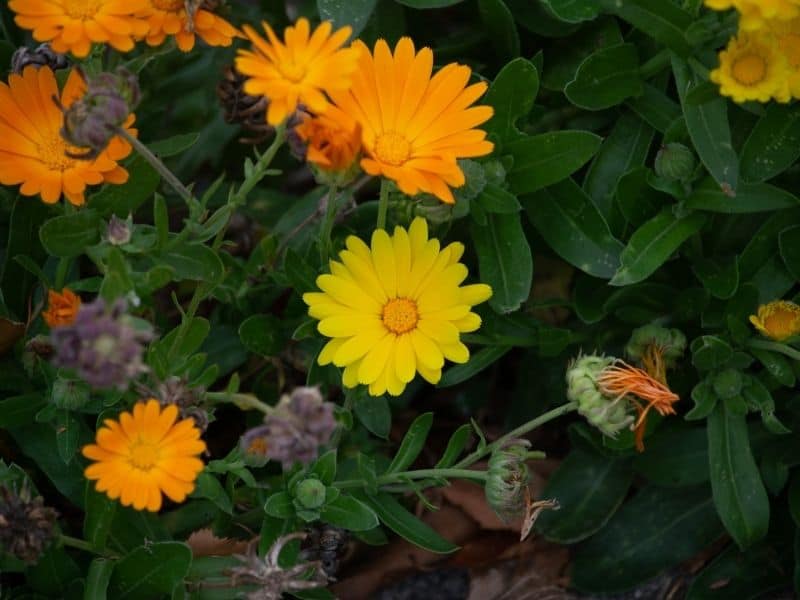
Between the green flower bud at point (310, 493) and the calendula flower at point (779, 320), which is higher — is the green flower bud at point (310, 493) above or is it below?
below

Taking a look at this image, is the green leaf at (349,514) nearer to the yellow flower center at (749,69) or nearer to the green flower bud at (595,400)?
the green flower bud at (595,400)

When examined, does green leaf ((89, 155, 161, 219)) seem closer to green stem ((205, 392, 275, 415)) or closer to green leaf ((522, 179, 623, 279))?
green stem ((205, 392, 275, 415))

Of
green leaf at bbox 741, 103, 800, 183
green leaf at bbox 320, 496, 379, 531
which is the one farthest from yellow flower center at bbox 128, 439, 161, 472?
green leaf at bbox 741, 103, 800, 183

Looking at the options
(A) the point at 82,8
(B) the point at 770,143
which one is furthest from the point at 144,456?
(B) the point at 770,143

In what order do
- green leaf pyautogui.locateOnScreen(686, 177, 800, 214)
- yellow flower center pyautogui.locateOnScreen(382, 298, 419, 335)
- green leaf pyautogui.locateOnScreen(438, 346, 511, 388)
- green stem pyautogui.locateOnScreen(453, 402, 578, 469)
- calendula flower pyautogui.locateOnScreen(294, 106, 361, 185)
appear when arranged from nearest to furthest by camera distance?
calendula flower pyautogui.locateOnScreen(294, 106, 361, 185) → green stem pyautogui.locateOnScreen(453, 402, 578, 469) → yellow flower center pyautogui.locateOnScreen(382, 298, 419, 335) → green leaf pyautogui.locateOnScreen(686, 177, 800, 214) → green leaf pyautogui.locateOnScreen(438, 346, 511, 388)

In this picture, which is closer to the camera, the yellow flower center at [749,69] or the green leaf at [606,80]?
the yellow flower center at [749,69]

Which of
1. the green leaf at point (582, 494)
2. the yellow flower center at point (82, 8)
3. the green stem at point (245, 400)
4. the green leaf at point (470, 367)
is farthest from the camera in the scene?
the green leaf at point (582, 494)

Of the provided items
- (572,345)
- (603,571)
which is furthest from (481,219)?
(603,571)

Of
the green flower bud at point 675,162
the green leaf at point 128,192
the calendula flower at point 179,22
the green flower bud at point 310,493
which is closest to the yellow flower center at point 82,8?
the calendula flower at point 179,22
